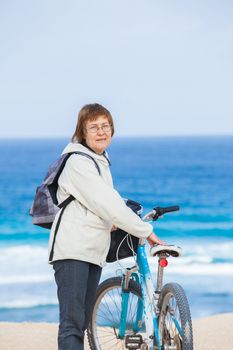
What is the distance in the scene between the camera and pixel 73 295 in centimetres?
416

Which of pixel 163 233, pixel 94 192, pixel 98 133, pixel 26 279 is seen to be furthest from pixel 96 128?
pixel 163 233

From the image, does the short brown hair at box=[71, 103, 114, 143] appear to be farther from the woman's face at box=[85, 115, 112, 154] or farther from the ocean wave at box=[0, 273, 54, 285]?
the ocean wave at box=[0, 273, 54, 285]

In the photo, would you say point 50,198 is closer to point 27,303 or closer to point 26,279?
point 27,303

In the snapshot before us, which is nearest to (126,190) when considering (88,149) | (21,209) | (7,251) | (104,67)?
(21,209)

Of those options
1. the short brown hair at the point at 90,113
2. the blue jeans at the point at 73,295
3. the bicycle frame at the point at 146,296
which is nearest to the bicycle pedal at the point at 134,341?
the bicycle frame at the point at 146,296

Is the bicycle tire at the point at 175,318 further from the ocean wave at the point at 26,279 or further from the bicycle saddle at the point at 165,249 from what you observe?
the ocean wave at the point at 26,279

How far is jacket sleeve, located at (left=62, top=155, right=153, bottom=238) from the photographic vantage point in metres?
4.07

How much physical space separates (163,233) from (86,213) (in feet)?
66.0

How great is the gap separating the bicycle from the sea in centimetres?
24

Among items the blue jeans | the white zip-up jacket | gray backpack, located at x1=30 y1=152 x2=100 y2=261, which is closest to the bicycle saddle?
the white zip-up jacket

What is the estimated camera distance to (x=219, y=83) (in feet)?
222

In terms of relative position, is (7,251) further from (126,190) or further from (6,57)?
(6,57)

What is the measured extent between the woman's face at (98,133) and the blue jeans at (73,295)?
0.57m

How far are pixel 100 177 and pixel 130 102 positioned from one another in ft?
198
